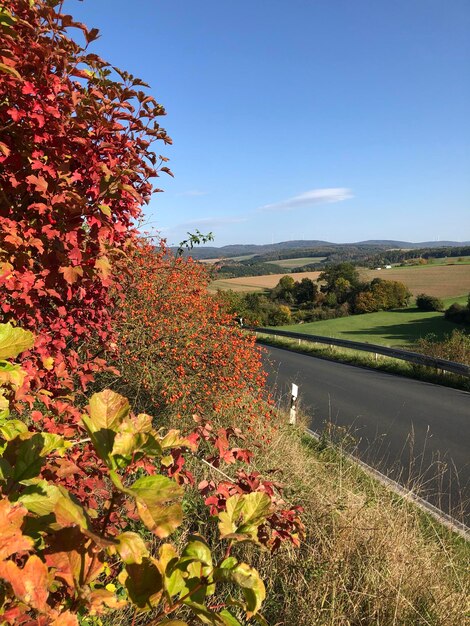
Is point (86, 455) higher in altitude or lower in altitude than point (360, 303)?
higher

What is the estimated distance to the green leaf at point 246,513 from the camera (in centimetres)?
102

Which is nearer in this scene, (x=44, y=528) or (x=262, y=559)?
(x=44, y=528)

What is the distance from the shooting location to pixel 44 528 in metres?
0.83

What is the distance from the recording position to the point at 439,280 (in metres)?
59.0

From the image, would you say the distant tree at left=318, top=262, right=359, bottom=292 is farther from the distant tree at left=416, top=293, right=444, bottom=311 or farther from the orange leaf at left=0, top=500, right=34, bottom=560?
the orange leaf at left=0, top=500, right=34, bottom=560

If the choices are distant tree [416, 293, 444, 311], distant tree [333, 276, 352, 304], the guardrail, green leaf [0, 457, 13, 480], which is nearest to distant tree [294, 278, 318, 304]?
distant tree [333, 276, 352, 304]

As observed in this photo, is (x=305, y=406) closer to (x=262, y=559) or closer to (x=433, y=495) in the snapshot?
(x=433, y=495)

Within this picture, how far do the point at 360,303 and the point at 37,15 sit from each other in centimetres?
5006

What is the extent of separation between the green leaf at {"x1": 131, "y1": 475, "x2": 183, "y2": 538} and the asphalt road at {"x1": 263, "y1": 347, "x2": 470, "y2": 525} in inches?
178

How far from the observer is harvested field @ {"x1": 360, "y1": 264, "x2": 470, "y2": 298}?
2008 inches

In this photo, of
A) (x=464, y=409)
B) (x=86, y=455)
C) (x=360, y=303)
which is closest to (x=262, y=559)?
(x=86, y=455)

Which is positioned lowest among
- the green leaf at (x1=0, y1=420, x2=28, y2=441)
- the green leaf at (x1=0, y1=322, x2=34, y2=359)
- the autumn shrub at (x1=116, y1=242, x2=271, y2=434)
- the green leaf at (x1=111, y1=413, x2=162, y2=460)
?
the autumn shrub at (x1=116, y1=242, x2=271, y2=434)

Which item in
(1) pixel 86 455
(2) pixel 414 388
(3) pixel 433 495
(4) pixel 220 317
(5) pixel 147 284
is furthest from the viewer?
(2) pixel 414 388

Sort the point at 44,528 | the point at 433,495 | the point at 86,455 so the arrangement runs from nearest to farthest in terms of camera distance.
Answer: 1. the point at 44,528
2. the point at 86,455
3. the point at 433,495
